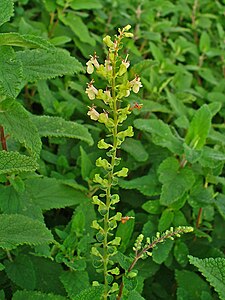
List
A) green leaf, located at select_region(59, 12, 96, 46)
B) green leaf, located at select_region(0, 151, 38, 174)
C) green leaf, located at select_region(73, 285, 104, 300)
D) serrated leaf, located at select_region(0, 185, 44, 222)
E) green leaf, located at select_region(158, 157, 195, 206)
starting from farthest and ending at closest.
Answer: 1. green leaf, located at select_region(59, 12, 96, 46)
2. green leaf, located at select_region(158, 157, 195, 206)
3. serrated leaf, located at select_region(0, 185, 44, 222)
4. green leaf, located at select_region(0, 151, 38, 174)
5. green leaf, located at select_region(73, 285, 104, 300)

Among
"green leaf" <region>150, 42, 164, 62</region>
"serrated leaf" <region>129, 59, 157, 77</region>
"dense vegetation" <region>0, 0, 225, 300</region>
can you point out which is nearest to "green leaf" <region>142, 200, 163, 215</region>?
"dense vegetation" <region>0, 0, 225, 300</region>

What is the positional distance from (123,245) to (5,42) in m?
0.78

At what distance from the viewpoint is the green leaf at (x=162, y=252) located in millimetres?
1854

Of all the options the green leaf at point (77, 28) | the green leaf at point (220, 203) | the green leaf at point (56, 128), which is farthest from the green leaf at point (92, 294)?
the green leaf at point (77, 28)

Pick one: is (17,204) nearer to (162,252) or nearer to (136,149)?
(162,252)

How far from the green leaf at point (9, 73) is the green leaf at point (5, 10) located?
91 mm

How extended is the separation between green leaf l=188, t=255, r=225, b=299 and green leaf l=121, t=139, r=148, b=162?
0.79m

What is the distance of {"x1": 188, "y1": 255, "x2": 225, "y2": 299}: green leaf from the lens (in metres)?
1.42

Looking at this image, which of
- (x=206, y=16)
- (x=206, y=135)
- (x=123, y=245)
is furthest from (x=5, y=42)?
(x=206, y=16)

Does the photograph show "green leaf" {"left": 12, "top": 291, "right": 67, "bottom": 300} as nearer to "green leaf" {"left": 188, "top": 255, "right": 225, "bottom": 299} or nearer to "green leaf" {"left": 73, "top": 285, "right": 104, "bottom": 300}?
"green leaf" {"left": 73, "top": 285, "right": 104, "bottom": 300}

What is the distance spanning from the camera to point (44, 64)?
5.24 ft

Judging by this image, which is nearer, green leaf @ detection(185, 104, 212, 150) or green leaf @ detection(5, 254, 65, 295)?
green leaf @ detection(5, 254, 65, 295)

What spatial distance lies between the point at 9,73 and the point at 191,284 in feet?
3.22

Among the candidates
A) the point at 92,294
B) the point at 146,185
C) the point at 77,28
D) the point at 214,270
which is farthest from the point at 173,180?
the point at 77,28
